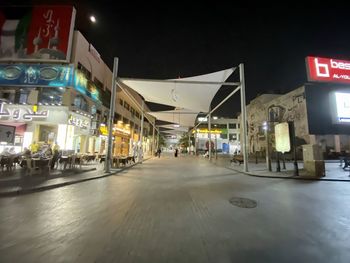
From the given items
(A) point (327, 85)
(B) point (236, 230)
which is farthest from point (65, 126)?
(A) point (327, 85)

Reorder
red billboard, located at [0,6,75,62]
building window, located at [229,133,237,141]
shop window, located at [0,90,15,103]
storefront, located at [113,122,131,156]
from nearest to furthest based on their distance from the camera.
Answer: shop window, located at [0,90,15,103] < red billboard, located at [0,6,75,62] < storefront, located at [113,122,131,156] < building window, located at [229,133,237,141]

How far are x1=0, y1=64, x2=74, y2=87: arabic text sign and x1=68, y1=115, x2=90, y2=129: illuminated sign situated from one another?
278 centimetres

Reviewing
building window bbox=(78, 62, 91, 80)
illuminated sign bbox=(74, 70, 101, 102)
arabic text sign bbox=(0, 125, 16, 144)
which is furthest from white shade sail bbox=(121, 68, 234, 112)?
arabic text sign bbox=(0, 125, 16, 144)

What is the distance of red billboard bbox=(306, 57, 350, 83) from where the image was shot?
55.4 ft

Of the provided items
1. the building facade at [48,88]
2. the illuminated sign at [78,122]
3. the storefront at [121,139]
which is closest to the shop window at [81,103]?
the building facade at [48,88]

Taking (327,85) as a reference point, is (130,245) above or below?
below

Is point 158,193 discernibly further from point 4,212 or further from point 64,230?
point 4,212

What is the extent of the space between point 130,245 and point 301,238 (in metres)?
2.90

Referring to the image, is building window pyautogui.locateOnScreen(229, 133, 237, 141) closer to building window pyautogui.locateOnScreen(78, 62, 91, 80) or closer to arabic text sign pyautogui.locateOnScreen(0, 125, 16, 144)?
building window pyautogui.locateOnScreen(78, 62, 91, 80)

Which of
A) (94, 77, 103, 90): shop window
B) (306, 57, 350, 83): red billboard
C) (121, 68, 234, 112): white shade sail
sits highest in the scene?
(306, 57, 350, 83): red billboard

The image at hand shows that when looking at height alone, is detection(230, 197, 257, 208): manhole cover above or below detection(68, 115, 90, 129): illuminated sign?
below

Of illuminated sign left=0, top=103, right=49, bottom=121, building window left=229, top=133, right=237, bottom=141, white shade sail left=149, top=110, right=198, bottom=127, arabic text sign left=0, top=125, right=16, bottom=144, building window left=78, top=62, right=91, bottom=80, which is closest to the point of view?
arabic text sign left=0, top=125, right=16, bottom=144

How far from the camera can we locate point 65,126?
14.2m

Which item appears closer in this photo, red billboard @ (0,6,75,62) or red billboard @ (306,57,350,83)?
red billboard @ (0,6,75,62)
